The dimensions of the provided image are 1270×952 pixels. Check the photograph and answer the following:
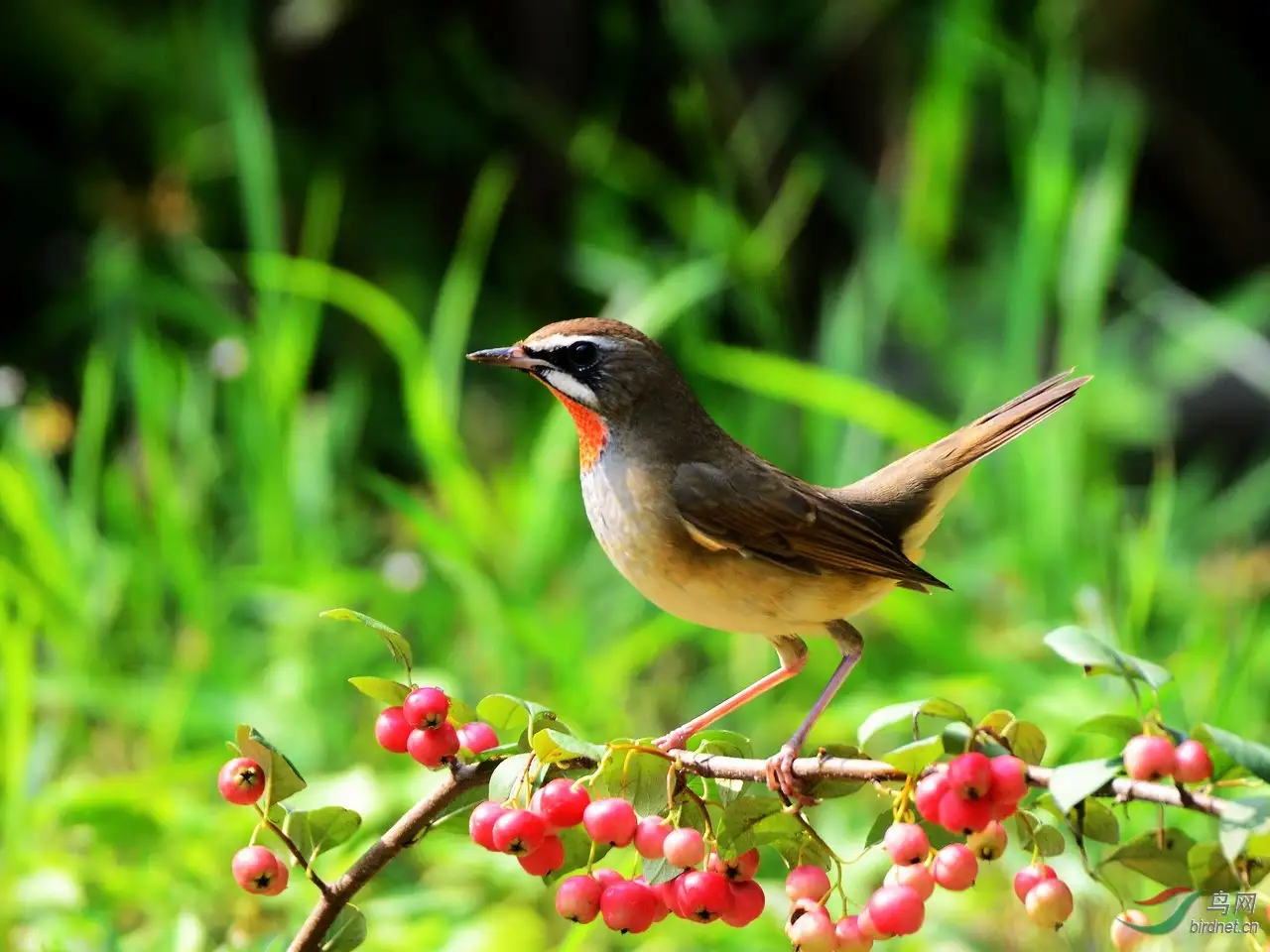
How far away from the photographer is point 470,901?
2797 mm

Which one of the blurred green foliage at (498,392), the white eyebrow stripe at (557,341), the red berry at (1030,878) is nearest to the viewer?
the red berry at (1030,878)

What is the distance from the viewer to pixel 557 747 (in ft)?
4.56

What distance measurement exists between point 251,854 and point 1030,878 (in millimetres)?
748

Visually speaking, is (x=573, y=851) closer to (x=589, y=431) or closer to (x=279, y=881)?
(x=279, y=881)

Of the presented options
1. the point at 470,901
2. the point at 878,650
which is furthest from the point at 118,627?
the point at 878,650

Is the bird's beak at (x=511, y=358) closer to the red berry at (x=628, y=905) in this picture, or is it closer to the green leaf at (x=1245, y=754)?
the red berry at (x=628, y=905)

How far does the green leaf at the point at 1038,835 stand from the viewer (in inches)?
55.4

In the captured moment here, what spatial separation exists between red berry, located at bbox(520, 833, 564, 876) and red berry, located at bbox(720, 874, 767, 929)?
175mm

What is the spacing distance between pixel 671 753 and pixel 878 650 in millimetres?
2714

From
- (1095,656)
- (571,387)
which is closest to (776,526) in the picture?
(571,387)

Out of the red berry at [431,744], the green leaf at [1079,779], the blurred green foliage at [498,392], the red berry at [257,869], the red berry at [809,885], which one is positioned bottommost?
the blurred green foliage at [498,392]

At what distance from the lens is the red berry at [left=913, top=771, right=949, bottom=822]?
4.38ft

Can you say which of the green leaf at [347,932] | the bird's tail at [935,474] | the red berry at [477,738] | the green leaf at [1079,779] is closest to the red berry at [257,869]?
the green leaf at [347,932]

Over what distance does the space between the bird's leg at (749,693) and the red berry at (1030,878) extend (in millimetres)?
455
